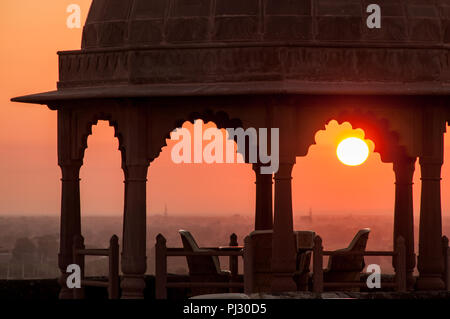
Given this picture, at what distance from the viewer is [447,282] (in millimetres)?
31719

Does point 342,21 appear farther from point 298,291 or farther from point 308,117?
point 298,291

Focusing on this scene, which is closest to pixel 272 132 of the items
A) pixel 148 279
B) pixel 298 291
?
pixel 298 291

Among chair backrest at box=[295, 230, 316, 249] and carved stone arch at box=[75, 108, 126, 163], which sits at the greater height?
carved stone arch at box=[75, 108, 126, 163]

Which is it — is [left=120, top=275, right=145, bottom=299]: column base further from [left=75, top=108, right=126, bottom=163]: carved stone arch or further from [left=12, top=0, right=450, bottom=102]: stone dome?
[left=12, top=0, right=450, bottom=102]: stone dome

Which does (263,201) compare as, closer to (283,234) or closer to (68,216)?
(68,216)

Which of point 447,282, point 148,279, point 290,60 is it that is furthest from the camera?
point 148,279

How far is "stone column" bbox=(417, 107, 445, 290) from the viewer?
30.1 m

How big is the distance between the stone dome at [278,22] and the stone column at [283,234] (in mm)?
2161

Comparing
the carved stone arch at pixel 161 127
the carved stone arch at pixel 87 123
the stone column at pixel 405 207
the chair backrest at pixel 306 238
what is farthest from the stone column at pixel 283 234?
the stone column at pixel 405 207

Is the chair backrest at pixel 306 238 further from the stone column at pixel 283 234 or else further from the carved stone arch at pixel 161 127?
the carved stone arch at pixel 161 127

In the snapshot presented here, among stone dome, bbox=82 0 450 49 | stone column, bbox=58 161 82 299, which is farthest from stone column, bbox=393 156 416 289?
stone column, bbox=58 161 82 299

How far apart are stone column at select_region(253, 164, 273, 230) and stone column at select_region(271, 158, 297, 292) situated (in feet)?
14.7

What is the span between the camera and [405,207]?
33875mm

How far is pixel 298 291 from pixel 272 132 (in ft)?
9.08
